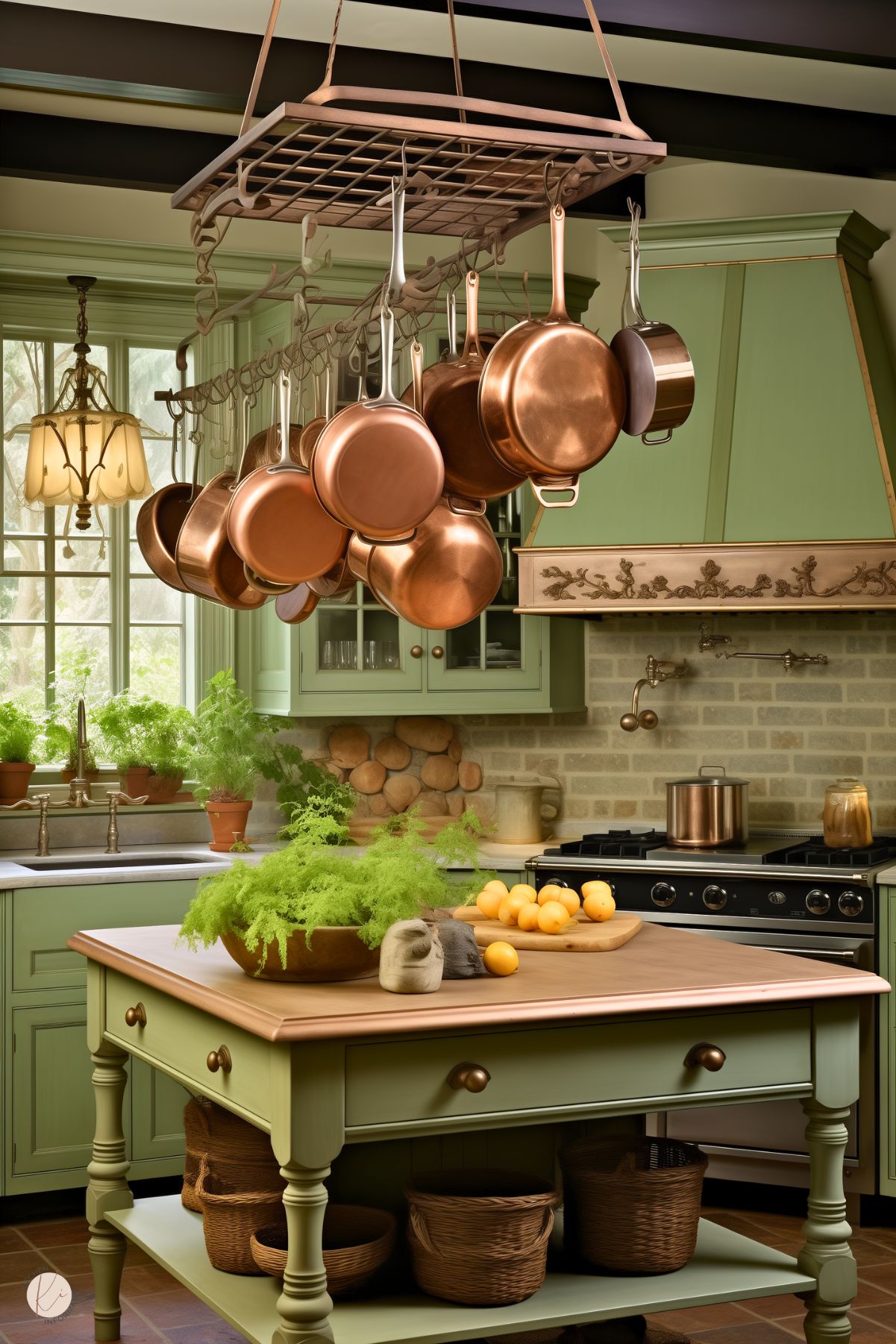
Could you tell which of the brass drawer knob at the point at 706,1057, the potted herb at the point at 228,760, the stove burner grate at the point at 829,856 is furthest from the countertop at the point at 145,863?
the brass drawer knob at the point at 706,1057

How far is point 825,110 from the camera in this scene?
4.98 m

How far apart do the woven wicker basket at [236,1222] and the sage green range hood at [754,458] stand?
104 inches

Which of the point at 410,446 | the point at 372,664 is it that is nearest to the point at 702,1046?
the point at 410,446

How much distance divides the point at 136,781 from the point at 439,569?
2.73 meters

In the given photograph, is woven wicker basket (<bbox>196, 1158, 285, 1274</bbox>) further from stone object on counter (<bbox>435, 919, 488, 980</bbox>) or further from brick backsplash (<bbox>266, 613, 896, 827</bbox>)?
brick backsplash (<bbox>266, 613, 896, 827</bbox>)

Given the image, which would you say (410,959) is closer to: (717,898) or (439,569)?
(439,569)

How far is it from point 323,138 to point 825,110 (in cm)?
306

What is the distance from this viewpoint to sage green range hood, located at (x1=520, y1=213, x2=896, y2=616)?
16.4 ft

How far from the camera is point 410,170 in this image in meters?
2.80

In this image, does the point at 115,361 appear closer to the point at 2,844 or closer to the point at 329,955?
the point at 2,844

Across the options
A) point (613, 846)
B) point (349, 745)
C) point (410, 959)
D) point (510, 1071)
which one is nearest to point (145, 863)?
point (349, 745)

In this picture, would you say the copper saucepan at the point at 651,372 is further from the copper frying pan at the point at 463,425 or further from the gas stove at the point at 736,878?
the gas stove at the point at 736,878

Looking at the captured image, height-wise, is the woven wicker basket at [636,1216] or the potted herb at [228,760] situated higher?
the potted herb at [228,760]

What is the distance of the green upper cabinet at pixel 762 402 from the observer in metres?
5.04
